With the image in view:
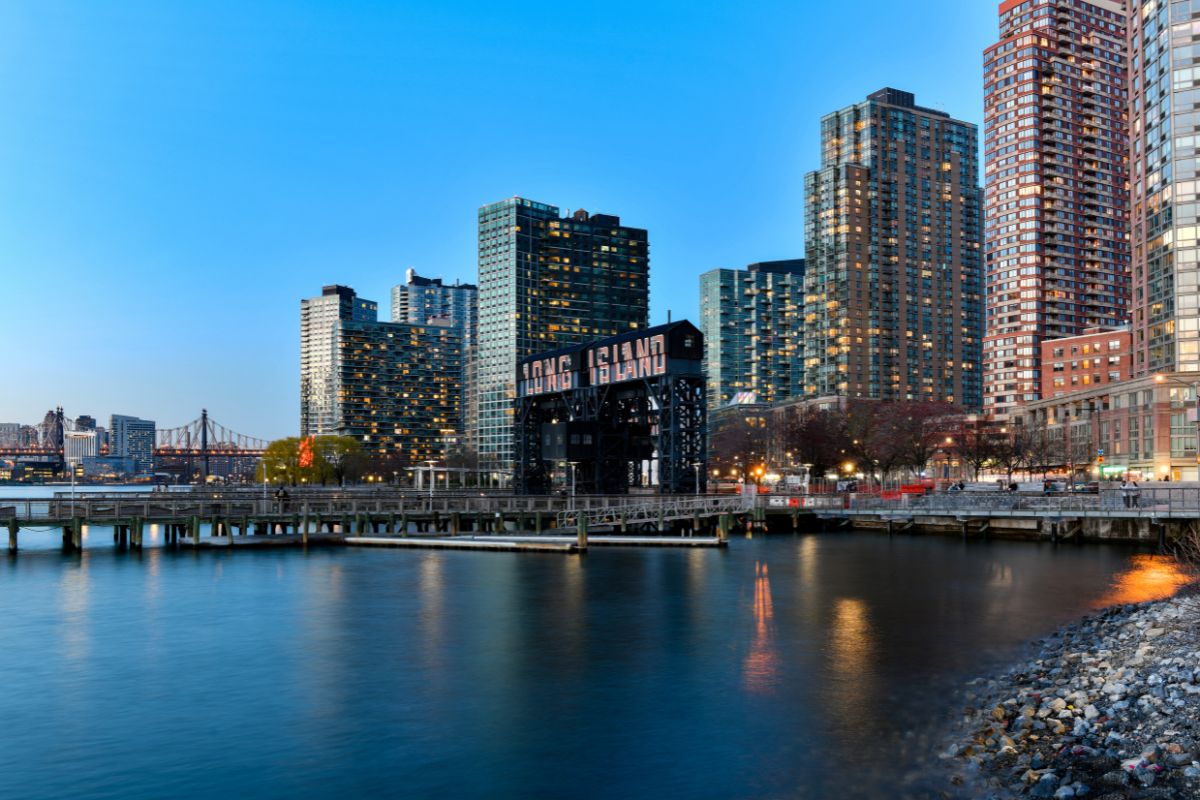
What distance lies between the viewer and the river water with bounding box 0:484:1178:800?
24203mm

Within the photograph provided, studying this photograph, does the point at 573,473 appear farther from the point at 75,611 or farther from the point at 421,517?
the point at 75,611

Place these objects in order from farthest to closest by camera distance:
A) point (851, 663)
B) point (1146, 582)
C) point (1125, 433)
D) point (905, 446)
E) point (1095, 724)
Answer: point (905, 446) → point (1125, 433) → point (1146, 582) → point (851, 663) → point (1095, 724)

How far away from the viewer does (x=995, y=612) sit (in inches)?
1805

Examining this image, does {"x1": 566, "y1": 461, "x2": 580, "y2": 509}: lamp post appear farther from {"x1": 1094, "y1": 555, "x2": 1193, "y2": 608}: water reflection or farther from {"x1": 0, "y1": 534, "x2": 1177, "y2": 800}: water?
{"x1": 1094, "y1": 555, "x2": 1193, "y2": 608}: water reflection

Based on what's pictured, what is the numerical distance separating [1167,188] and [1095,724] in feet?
476

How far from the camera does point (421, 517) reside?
295ft

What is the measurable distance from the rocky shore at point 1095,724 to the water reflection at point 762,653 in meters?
6.85

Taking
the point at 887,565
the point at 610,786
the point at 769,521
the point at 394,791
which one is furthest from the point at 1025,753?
the point at 769,521

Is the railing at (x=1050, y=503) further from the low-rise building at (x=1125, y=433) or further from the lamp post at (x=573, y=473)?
the low-rise building at (x=1125, y=433)

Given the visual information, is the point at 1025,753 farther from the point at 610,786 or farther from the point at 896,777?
the point at 610,786

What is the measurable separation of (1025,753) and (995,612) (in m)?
25.5

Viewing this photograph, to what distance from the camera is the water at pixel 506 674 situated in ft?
79.5

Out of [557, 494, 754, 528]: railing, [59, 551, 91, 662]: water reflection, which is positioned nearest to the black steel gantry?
[557, 494, 754, 528]: railing

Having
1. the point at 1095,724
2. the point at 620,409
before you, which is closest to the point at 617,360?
the point at 620,409
